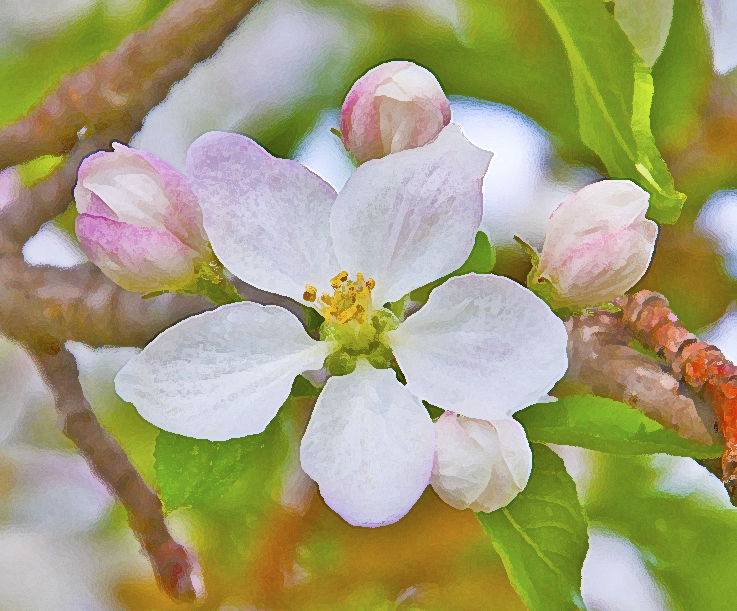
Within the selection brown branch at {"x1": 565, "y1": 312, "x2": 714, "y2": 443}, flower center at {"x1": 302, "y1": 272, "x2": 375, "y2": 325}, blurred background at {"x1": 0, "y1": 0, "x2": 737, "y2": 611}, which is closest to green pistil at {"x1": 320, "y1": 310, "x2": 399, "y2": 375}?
flower center at {"x1": 302, "y1": 272, "x2": 375, "y2": 325}

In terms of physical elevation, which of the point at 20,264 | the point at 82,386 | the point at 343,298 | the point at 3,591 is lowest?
the point at 3,591

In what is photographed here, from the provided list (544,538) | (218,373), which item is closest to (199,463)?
(218,373)

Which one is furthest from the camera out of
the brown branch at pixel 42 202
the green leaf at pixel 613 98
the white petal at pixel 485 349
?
the brown branch at pixel 42 202

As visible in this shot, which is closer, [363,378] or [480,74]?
[363,378]

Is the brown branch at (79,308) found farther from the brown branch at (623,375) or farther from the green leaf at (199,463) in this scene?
the brown branch at (623,375)

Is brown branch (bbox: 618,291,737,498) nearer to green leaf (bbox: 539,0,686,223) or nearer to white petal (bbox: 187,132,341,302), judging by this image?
green leaf (bbox: 539,0,686,223)

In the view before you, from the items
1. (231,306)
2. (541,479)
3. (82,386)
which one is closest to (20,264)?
(82,386)

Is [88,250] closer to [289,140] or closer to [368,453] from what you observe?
[368,453]

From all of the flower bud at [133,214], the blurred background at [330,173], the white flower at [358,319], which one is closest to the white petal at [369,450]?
the white flower at [358,319]
